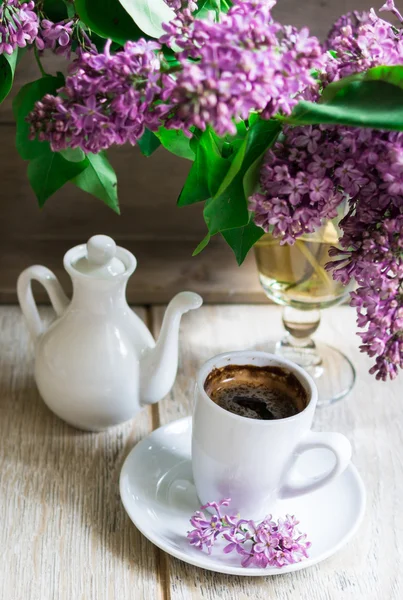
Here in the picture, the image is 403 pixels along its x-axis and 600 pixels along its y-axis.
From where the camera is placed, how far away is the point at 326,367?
0.95 m

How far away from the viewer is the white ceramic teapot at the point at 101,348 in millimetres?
759

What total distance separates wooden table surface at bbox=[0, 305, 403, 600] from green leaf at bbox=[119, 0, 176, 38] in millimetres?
416

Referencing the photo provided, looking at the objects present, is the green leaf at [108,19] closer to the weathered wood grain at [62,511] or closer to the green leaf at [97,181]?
the green leaf at [97,181]

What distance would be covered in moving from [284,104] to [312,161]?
58 millimetres

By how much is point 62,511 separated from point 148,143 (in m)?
0.35

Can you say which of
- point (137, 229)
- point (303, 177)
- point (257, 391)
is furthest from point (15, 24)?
point (137, 229)

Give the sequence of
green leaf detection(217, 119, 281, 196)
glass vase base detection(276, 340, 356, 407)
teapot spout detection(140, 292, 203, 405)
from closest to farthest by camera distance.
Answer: green leaf detection(217, 119, 281, 196)
teapot spout detection(140, 292, 203, 405)
glass vase base detection(276, 340, 356, 407)

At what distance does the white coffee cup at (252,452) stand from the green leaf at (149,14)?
290mm

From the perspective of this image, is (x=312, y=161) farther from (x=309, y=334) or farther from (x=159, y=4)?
(x=309, y=334)

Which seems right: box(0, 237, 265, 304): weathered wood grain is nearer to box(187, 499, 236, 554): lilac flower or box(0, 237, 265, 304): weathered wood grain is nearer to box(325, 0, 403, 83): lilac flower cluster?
box(187, 499, 236, 554): lilac flower

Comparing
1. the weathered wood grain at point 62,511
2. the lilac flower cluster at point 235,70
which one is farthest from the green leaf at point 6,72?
the weathered wood grain at point 62,511

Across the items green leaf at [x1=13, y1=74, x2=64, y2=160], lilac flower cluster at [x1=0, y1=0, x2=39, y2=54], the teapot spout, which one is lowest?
the teapot spout

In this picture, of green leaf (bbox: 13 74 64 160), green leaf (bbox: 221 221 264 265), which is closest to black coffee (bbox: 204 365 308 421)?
green leaf (bbox: 221 221 264 265)

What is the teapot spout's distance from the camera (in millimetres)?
769
